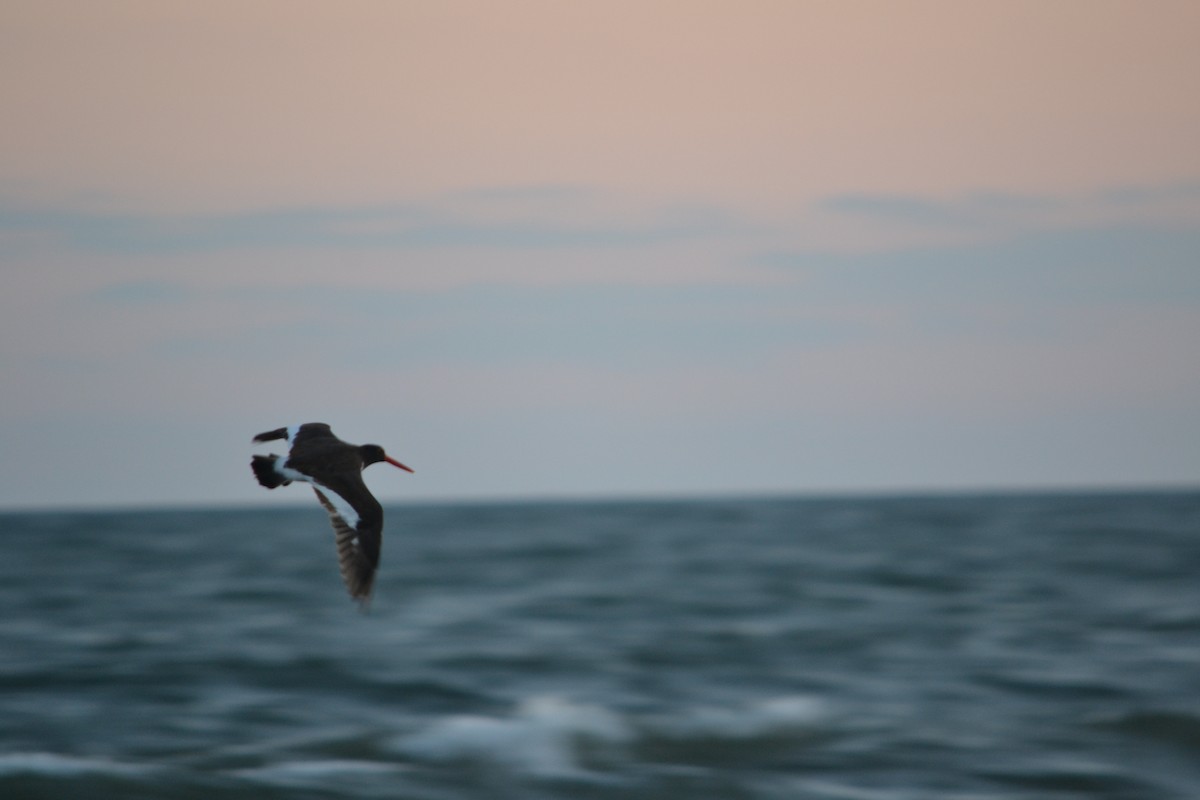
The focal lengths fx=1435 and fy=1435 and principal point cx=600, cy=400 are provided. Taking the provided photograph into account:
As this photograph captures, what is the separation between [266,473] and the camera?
6180mm

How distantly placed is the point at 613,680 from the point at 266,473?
54.6 ft

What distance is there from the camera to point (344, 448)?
6520mm

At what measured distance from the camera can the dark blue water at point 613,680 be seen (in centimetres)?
1639

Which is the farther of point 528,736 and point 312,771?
point 528,736

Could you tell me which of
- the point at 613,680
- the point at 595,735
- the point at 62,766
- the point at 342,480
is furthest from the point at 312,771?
the point at 342,480

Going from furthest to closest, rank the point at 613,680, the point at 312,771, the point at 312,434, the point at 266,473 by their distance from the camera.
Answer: the point at 613,680 < the point at 312,771 < the point at 312,434 < the point at 266,473

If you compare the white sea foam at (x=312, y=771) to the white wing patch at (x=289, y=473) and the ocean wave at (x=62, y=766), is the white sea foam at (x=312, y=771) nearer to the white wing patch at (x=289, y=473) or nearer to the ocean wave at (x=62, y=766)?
the ocean wave at (x=62, y=766)

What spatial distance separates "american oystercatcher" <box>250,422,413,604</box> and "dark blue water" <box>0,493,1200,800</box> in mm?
9115

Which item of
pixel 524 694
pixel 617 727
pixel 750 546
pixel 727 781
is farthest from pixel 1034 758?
pixel 750 546

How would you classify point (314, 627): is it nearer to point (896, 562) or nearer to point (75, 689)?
point (75, 689)

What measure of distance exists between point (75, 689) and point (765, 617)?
14382 mm

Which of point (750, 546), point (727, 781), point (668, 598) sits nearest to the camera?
point (727, 781)

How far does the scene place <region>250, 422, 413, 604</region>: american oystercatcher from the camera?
6230 mm

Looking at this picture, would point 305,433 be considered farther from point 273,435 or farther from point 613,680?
point 613,680
